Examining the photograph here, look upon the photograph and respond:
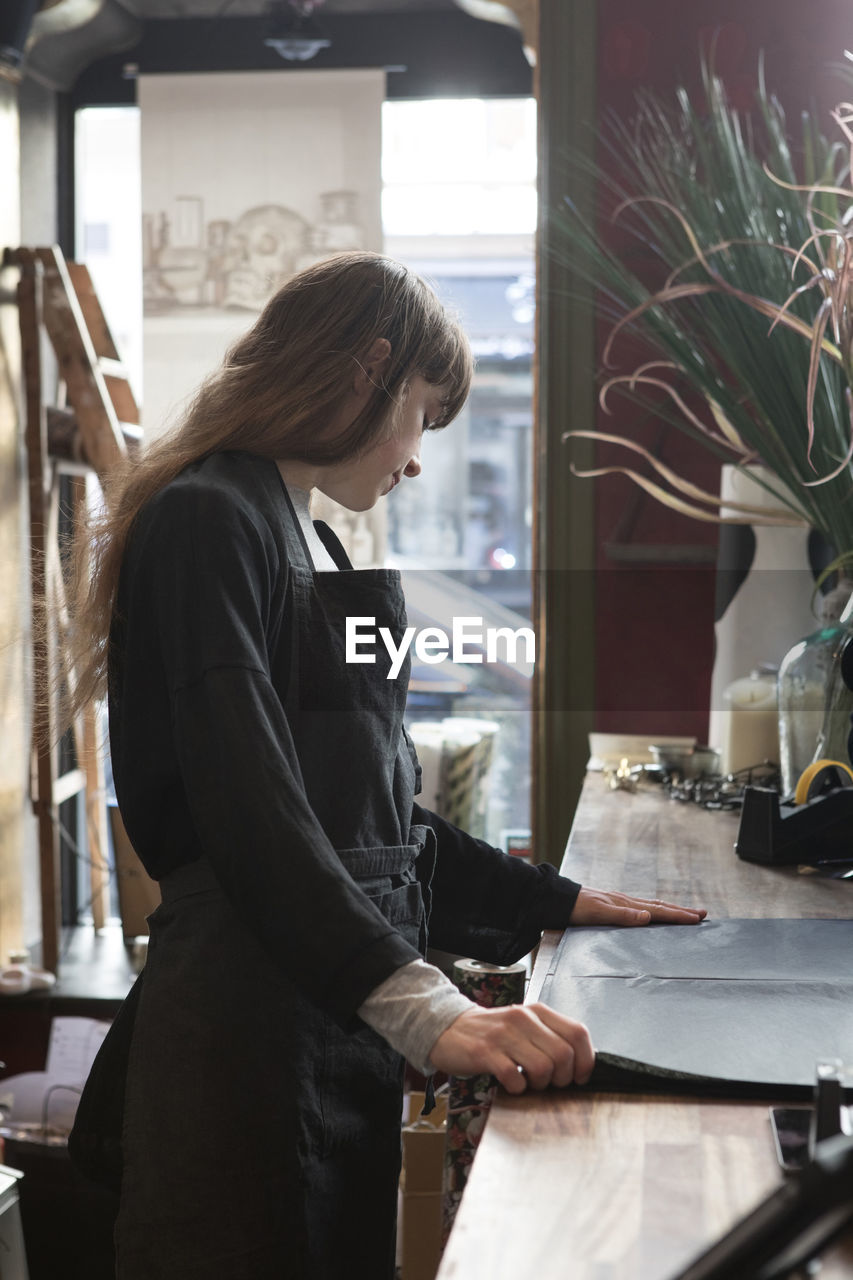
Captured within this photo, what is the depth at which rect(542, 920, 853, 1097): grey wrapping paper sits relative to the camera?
754 millimetres

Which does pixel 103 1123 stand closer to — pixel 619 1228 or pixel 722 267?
pixel 619 1228

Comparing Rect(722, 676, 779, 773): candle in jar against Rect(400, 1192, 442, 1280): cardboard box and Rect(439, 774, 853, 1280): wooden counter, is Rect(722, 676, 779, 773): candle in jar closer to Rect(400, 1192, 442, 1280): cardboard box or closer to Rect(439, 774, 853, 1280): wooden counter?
Rect(400, 1192, 442, 1280): cardboard box

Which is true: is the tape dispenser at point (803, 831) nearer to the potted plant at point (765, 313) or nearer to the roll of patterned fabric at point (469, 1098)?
the potted plant at point (765, 313)

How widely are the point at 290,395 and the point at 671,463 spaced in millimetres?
1396

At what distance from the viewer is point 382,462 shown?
108 cm

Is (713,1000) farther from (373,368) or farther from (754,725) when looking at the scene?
(754,725)

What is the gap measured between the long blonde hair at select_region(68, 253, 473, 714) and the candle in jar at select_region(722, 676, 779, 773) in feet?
3.07

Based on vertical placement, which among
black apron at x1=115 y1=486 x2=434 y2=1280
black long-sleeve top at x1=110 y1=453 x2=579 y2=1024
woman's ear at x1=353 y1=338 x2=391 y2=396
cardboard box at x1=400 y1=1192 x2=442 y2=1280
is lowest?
cardboard box at x1=400 y1=1192 x2=442 y2=1280

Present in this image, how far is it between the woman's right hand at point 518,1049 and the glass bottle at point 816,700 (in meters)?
0.91

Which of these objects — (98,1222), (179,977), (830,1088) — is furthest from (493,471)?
(830,1088)

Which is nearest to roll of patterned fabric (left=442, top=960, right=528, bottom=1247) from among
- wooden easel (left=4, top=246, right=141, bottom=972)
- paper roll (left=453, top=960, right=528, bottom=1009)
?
paper roll (left=453, top=960, right=528, bottom=1009)

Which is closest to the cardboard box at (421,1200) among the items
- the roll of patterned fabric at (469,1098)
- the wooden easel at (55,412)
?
the roll of patterned fabric at (469,1098)

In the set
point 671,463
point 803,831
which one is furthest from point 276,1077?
point 671,463

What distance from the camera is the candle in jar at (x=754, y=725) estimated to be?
5.98 ft
